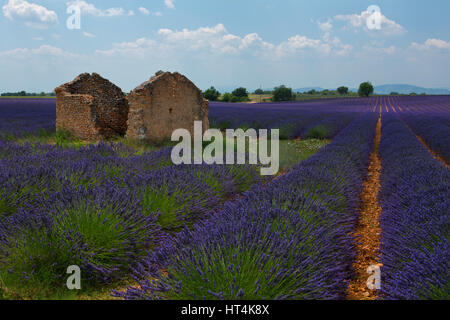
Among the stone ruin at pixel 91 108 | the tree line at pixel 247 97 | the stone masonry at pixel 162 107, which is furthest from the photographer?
the tree line at pixel 247 97

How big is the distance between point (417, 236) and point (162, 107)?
715cm

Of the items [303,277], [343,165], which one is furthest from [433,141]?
[303,277]

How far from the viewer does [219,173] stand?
170 inches

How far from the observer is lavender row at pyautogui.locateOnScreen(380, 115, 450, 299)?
1.62 meters

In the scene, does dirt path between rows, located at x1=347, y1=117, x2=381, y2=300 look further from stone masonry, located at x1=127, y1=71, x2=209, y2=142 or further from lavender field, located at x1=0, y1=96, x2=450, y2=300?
stone masonry, located at x1=127, y1=71, x2=209, y2=142

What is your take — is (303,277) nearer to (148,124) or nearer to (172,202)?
(172,202)

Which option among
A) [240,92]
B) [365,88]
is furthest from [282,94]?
[365,88]

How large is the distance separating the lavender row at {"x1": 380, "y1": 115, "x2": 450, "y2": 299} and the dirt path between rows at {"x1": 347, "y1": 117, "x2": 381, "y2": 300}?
0.21 metres

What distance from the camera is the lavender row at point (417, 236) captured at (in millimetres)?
1625

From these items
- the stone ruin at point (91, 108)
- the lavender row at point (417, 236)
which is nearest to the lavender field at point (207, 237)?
the lavender row at point (417, 236)

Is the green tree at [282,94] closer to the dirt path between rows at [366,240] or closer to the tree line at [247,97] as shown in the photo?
the tree line at [247,97]

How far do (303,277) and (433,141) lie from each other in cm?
908
